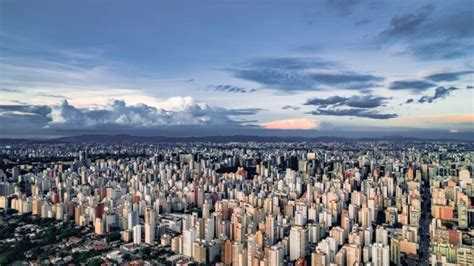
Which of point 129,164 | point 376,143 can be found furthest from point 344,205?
point 376,143

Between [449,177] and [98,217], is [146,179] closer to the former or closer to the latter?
[98,217]

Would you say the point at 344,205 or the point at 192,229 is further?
the point at 344,205

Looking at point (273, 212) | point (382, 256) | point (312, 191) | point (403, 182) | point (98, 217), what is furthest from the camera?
point (403, 182)

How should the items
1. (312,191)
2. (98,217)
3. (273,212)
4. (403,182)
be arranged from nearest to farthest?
(98,217) < (273,212) < (312,191) < (403,182)

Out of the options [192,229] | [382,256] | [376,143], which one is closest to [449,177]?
Answer: [382,256]

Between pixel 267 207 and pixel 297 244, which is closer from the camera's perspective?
pixel 297 244

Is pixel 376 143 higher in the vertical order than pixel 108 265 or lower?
higher

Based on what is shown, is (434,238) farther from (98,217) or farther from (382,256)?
(98,217)
